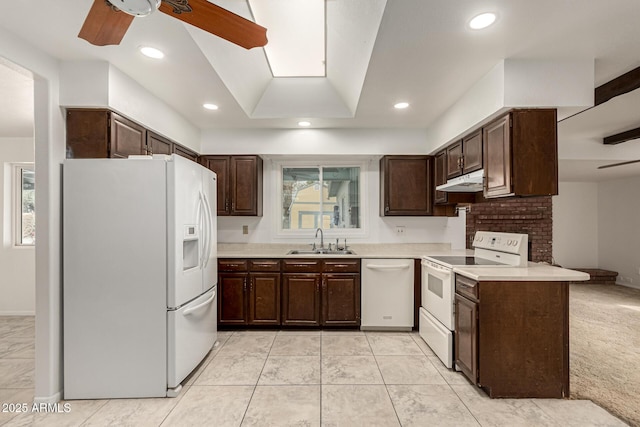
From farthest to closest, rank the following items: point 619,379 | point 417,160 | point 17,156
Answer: point 17,156
point 417,160
point 619,379

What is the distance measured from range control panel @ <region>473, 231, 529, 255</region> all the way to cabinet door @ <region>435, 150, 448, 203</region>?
0.65 meters

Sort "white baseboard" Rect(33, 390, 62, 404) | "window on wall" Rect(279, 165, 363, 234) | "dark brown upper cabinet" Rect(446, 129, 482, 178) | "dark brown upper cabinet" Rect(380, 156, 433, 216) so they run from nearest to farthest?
1. "white baseboard" Rect(33, 390, 62, 404)
2. "dark brown upper cabinet" Rect(446, 129, 482, 178)
3. "dark brown upper cabinet" Rect(380, 156, 433, 216)
4. "window on wall" Rect(279, 165, 363, 234)

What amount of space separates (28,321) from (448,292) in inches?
197

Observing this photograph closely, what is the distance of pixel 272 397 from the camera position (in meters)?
2.26

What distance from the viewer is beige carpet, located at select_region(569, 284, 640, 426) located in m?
2.24

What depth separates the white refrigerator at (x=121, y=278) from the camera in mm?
2211

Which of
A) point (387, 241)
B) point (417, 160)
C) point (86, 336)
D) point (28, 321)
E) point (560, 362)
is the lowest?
point (28, 321)

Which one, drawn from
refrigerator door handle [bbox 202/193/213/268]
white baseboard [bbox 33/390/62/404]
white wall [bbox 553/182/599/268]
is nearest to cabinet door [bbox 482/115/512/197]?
refrigerator door handle [bbox 202/193/213/268]

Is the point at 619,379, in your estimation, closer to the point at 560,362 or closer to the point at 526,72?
the point at 560,362

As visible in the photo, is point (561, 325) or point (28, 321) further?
point (28, 321)

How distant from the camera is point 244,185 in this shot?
3.87 meters

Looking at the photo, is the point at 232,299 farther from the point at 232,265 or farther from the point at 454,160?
Result: the point at 454,160

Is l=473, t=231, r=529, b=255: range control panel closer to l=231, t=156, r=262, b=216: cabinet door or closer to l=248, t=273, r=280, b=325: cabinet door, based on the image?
l=248, t=273, r=280, b=325: cabinet door

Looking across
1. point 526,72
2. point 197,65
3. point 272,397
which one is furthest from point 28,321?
point 526,72
